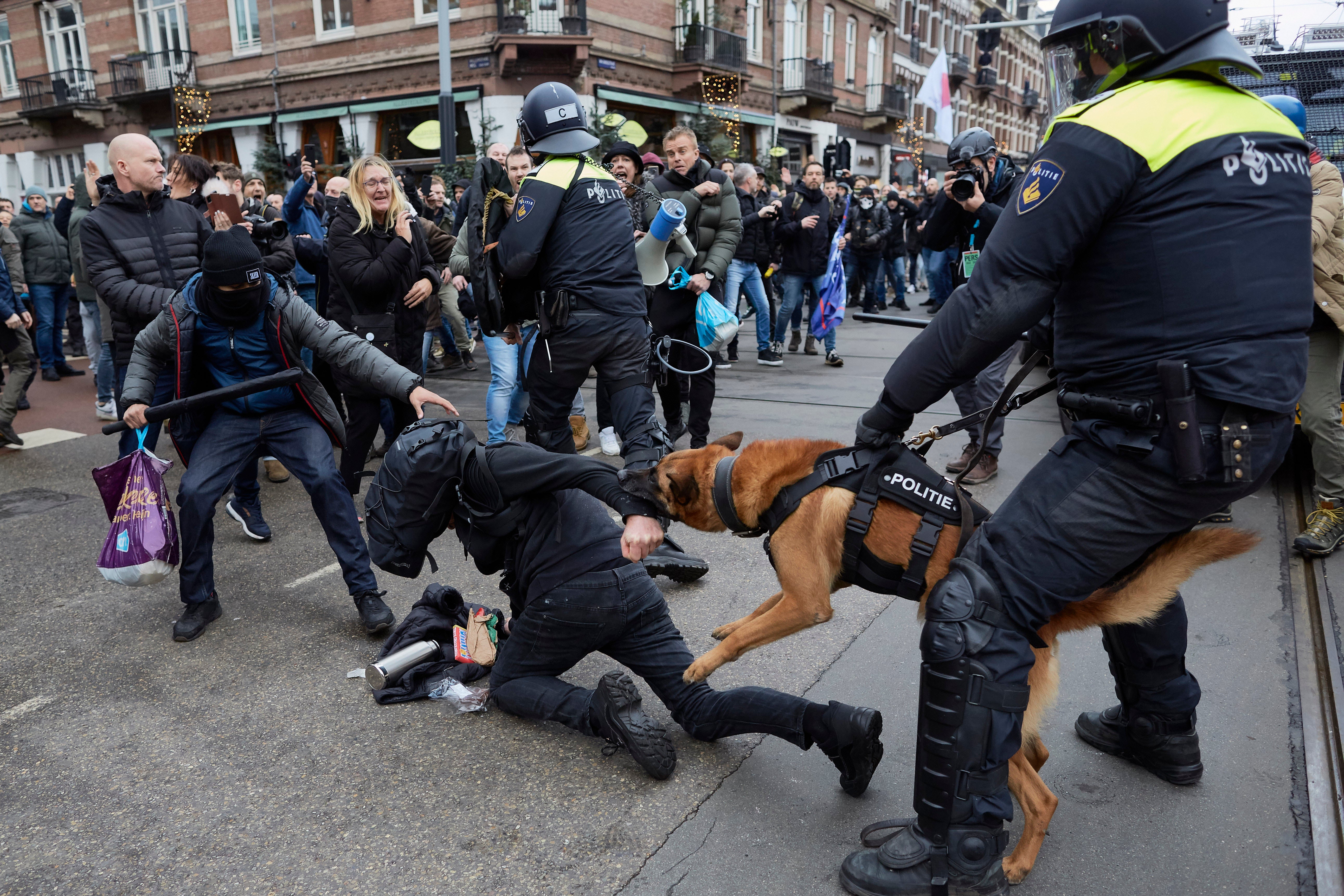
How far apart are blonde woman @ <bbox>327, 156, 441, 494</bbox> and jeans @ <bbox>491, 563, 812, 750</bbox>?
282 cm

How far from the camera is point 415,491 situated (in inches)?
115

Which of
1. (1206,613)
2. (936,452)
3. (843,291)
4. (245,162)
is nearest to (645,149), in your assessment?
(245,162)

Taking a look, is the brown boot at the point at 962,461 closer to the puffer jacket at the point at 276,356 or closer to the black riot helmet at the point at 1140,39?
the puffer jacket at the point at 276,356

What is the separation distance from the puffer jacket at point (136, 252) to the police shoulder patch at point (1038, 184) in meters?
4.53

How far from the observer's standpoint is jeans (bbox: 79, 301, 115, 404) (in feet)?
25.0

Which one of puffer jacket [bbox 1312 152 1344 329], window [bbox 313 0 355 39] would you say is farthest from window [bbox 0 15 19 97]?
puffer jacket [bbox 1312 152 1344 329]

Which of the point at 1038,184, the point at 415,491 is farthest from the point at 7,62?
the point at 1038,184

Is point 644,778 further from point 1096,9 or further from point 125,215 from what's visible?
point 125,215

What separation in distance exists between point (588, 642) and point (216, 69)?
2815 cm

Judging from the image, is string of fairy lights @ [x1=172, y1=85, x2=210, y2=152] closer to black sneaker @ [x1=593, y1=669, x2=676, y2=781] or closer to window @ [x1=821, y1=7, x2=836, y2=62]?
window @ [x1=821, y1=7, x2=836, y2=62]

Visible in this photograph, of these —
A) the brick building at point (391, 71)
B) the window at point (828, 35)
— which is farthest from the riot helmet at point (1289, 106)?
the window at point (828, 35)

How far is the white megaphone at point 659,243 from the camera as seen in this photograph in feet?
16.2

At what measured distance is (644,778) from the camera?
285 centimetres

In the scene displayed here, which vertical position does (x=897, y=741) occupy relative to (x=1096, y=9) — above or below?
below
